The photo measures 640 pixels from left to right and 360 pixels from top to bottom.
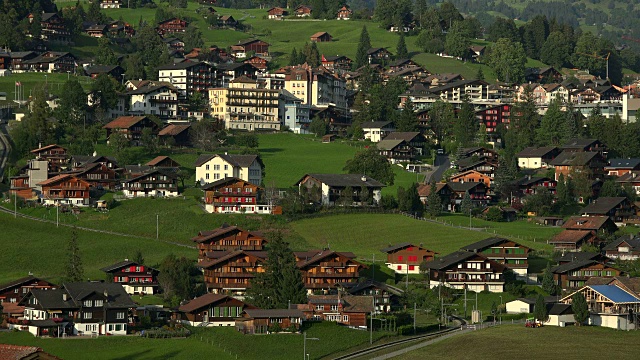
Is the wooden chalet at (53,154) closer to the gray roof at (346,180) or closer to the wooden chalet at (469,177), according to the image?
the gray roof at (346,180)

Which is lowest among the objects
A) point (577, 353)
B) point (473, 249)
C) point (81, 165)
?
point (577, 353)

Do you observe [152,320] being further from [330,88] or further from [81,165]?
[330,88]

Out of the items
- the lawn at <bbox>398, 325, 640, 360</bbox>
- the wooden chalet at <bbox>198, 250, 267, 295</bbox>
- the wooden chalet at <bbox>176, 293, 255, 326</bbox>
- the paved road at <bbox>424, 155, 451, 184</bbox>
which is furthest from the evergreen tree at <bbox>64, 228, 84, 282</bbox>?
the paved road at <bbox>424, 155, 451, 184</bbox>

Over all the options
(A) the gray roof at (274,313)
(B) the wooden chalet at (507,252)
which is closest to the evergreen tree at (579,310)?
(B) the wooden chalet at (507,252)

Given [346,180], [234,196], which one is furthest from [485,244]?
[234,196]

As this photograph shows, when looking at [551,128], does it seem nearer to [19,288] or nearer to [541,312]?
[541,312]

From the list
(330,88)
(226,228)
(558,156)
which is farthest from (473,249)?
(330,88)
